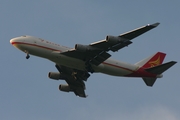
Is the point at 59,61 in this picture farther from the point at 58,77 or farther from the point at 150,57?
the point at 150,57

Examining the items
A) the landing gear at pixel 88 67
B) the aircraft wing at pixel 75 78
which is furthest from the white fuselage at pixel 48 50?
the aircraft wing at pixel 75 78

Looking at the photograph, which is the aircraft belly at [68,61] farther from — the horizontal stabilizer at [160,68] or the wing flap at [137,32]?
the horizontal stabilizer at [160,68]

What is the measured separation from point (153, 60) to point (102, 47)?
12589 mm

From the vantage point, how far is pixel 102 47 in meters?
67.8

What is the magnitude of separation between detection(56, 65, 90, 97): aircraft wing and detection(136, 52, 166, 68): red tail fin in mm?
8815

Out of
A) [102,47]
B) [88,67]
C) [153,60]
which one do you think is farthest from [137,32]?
[153,60]

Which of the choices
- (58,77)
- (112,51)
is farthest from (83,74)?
(112,51)

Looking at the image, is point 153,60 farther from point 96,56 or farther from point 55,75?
point 55,75

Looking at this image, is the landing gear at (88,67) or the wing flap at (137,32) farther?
the landing gear at (88,67)

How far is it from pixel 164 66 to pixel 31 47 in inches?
768

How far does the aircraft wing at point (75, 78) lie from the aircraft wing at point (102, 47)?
643 centimetres

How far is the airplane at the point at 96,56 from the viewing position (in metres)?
65.3

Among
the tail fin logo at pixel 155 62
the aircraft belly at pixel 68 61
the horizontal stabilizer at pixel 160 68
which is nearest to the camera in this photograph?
the aircraft belly at pixel 68 61

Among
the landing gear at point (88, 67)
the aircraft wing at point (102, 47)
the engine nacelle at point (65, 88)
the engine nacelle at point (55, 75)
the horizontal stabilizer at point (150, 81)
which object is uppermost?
the aircraft wing at point (102, 47)
